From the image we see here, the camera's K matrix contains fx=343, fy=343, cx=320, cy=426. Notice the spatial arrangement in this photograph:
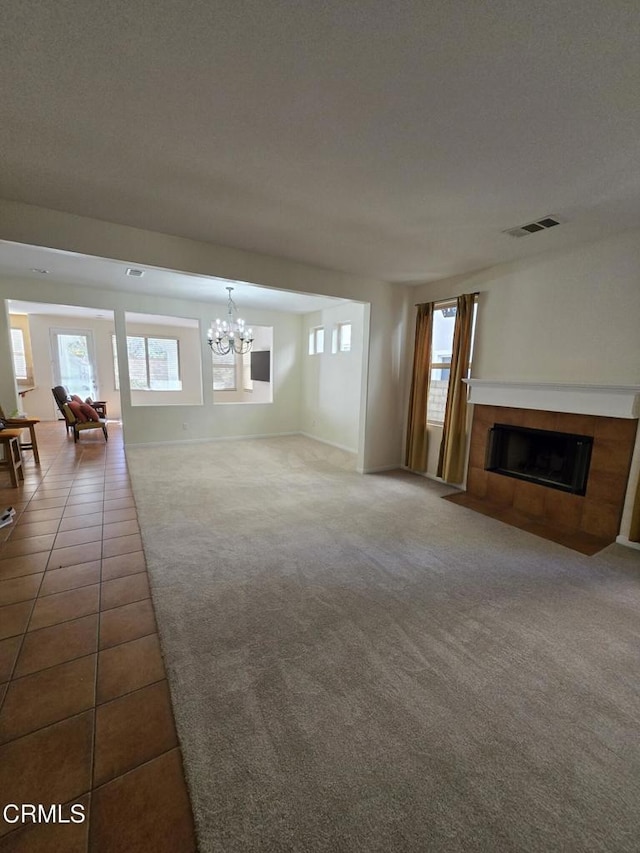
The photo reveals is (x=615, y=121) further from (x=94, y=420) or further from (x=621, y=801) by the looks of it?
(x=94, y=420)

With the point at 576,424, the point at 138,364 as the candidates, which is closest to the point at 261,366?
the point at 138,364

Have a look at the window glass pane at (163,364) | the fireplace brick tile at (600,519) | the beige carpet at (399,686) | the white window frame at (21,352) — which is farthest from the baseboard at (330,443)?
the white window frame at (21,352)

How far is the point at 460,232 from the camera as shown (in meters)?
2.98

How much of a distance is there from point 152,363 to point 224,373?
5.85ft

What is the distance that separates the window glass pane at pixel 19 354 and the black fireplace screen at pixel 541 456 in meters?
9.89

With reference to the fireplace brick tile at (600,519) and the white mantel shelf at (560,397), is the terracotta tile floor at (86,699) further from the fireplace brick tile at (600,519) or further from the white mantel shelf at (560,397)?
the white mantel shelf at (560,397)

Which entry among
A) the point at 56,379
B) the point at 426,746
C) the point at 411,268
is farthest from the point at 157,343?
the point at 426,746

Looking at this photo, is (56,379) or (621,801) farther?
(56,379)

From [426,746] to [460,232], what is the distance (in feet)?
11.3

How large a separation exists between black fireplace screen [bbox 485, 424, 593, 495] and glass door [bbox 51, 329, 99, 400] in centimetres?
900

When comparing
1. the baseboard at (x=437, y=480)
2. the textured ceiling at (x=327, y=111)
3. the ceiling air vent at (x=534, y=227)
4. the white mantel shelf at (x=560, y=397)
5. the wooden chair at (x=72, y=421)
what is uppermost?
the textured ceiling at (x=327, y=111)

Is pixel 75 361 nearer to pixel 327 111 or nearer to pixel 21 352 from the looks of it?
pixel 21 352

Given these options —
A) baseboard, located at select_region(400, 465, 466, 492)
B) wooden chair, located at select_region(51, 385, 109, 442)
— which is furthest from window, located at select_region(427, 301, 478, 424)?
wooden chair, located at select_region(51, 385, 109, 442)

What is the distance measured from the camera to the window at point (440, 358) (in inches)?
179
